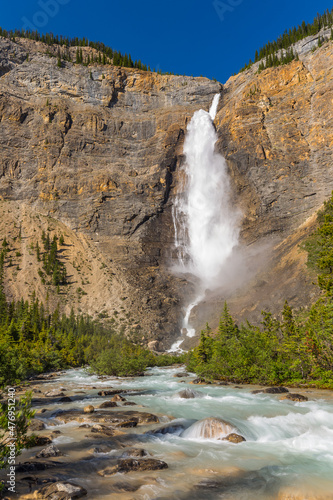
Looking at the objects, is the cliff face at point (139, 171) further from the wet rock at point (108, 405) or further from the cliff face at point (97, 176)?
the wet rock at point (108, 405)

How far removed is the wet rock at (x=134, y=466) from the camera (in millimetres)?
8500

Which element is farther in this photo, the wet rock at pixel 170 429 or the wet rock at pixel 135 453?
the wet rock at pixel 170 429

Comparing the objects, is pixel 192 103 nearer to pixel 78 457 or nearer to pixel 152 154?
pixel 152 154

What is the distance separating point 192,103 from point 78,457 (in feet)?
394

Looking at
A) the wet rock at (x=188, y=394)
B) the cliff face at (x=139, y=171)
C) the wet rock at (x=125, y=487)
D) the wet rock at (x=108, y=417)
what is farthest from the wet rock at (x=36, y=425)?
the cliff face at (x=139, y=171)

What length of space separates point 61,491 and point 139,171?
99637mm

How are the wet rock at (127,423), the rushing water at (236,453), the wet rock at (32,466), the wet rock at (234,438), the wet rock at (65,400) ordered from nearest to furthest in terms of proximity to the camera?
the rushing water at (236,453) < the wet rock at (32,466) < the wet rock at (234,438) < the wet rock at (127,423) < the wet rock at (65,400)

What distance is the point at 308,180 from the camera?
78.4 metres

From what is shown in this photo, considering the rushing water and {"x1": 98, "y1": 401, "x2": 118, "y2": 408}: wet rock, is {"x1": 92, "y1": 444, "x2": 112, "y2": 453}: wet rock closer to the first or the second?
the rushing water

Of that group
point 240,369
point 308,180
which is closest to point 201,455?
point 240,369

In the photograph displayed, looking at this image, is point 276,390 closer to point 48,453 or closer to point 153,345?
point 48,453

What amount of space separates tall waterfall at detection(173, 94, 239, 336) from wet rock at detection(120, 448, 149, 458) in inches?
2619

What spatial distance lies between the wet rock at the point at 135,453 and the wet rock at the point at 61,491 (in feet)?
9.12

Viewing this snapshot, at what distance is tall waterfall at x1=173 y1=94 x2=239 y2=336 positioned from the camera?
279 ft
